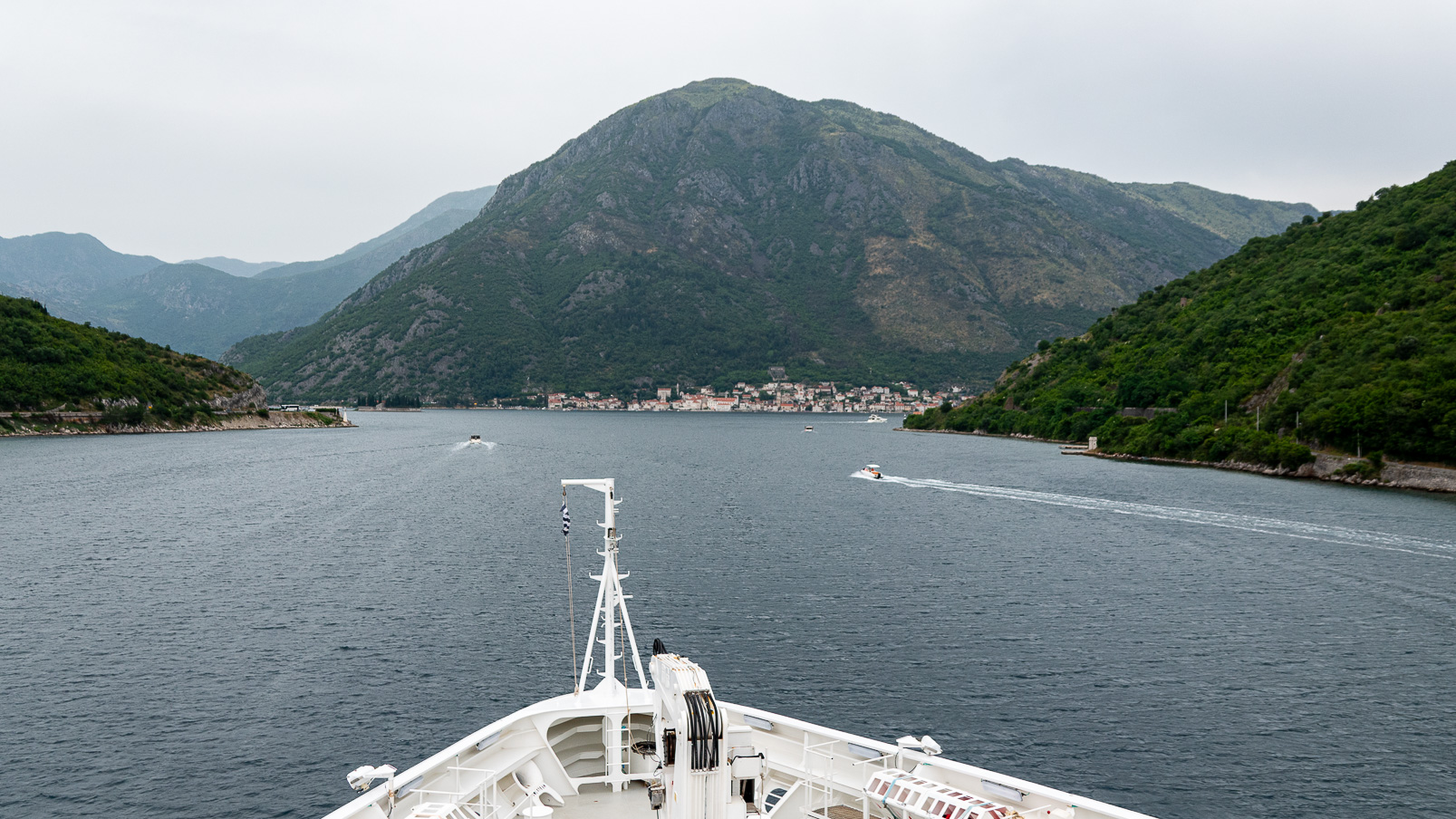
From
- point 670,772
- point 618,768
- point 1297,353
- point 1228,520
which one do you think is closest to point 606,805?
point 618,768

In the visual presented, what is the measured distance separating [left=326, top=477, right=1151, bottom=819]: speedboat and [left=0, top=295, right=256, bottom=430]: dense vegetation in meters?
177

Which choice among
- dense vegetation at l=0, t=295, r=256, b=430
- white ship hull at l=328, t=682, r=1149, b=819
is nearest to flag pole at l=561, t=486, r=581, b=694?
white ship hull at l=328, t=682, r=1149, b=819

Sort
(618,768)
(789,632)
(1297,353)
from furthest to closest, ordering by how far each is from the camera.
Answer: (1297,353) → (789,632) → (618,768)

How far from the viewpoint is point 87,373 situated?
160 meters

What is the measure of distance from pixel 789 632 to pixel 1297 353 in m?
98.4

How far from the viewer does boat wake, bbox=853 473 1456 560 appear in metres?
55.0

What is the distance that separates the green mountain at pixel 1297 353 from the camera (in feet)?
282

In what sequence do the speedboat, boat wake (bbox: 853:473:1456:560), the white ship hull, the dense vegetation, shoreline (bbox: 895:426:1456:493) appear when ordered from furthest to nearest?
1. the dense vegetation
2. shoreline (bbox: 895:426:1456:493)
3. boat wake (bbox: 853:473:1456:560)
4. the white ship hull
5. the speedboat

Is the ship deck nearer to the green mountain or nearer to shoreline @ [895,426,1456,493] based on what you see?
the green mountain

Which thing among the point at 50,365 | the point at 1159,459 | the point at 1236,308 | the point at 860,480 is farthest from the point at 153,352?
the point at 1236,308

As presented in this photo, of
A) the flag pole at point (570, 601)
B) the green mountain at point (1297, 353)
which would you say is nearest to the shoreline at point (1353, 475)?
the green mountain at point (1297, 353)

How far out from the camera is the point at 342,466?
10875 centimetres

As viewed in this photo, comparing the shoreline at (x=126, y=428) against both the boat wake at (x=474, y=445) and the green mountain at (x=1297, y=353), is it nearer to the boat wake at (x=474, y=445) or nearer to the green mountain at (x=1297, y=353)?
the boat wake at (x=474, y=445)

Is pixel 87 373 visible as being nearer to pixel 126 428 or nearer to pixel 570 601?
pixel 126 428
